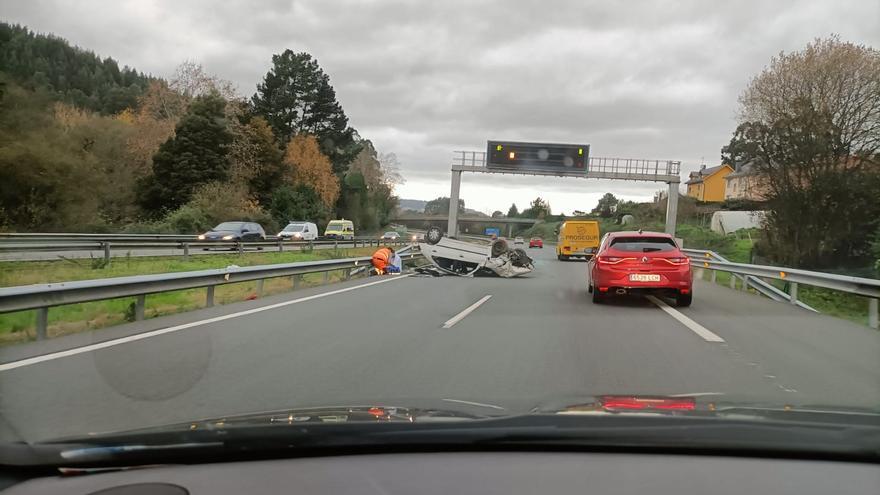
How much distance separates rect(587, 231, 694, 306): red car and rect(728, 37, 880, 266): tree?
21078 millimetres

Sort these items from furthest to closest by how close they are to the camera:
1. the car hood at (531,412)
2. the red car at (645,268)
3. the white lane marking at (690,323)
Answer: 1. the red car at (645,268)
2. the white lane marking at (690,323)
3. the car hood at (531,412)

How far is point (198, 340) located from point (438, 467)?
6092 millimetres

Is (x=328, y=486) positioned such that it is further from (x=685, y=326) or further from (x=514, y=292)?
(x=514, y=292)

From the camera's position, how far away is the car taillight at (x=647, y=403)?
3461mm

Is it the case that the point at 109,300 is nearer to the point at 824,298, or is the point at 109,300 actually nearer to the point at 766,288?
the point at 766,288

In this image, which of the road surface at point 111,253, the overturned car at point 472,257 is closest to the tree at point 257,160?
the road surface at point 111,253

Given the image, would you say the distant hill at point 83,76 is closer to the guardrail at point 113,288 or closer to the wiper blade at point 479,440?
the guardrail at point 113,288

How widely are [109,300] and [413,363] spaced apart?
26.5 feet

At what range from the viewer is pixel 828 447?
289 centimetres

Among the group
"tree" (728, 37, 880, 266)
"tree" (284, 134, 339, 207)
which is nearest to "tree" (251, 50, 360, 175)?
"tree" (284, 134, 339, 207)

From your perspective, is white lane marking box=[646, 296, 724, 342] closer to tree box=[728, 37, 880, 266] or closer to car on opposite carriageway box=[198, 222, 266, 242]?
tree box=[728, 37, 880, 266]

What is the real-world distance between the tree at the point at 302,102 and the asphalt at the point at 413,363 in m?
63.2

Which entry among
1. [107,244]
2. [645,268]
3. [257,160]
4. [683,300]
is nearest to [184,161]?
[257,160]

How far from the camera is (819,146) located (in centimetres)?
2962
